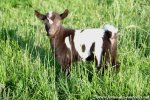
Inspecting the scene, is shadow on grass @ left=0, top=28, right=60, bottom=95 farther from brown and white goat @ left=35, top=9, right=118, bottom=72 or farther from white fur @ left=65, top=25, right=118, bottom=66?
white fur @ left=65, top=25, right=118, bottom=66

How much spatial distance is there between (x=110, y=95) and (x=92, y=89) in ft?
0.74

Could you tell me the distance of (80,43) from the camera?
6.06m

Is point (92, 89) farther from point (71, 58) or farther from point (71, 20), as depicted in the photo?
point (71, 20)

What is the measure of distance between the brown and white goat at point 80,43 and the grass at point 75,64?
0.51 feet

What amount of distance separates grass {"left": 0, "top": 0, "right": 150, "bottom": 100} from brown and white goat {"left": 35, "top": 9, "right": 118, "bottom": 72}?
0.15m

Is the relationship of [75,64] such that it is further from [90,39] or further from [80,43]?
[90,39]

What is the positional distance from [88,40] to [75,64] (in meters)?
0.45

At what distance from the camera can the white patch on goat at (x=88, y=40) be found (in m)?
5.94

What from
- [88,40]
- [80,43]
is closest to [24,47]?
[80,43]

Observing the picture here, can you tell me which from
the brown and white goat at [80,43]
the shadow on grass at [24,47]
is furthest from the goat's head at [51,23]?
the shadow on grass at [24,47]

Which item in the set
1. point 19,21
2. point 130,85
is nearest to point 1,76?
point 130,85

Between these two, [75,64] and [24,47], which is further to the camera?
[24,47]

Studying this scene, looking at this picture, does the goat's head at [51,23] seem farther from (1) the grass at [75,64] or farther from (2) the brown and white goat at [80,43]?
(1) the grass at [75,64]

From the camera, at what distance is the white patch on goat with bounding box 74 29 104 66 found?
5.94 m
